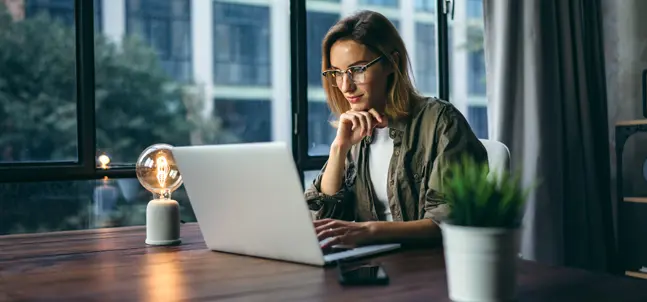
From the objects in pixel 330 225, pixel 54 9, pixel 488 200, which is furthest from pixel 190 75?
pixel 488 200

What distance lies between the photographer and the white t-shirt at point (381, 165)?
61.8 inches

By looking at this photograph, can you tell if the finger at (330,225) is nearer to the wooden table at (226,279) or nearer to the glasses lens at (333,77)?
the wooden table at (226,279)

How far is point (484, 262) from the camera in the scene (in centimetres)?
74

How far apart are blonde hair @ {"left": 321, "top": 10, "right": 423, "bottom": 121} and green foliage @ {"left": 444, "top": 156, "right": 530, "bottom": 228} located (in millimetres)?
839

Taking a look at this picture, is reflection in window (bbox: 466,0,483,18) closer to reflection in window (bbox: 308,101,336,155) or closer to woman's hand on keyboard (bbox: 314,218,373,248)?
reflection in window (bbox: 308,101,336,155)

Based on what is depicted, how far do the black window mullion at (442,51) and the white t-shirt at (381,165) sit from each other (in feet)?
4.71

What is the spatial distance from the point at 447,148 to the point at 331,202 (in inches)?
11.9

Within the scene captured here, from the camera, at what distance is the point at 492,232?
73 centimetres

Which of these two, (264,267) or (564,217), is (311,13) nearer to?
(564,217)

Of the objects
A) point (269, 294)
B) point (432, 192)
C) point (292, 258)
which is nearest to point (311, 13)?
point (432, 192)

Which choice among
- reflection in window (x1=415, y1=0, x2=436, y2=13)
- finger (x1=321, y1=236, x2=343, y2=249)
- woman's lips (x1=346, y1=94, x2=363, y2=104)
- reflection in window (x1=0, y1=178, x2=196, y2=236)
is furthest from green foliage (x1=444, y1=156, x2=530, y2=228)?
reflection in window (x1=415, y1=0, x2=436, y2=13)

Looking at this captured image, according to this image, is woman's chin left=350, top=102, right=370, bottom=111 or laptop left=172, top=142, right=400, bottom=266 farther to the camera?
woman's chin left=350, top=102, right=370, bottom=111

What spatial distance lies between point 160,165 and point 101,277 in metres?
0.47

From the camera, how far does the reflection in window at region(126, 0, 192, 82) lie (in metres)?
2.49
